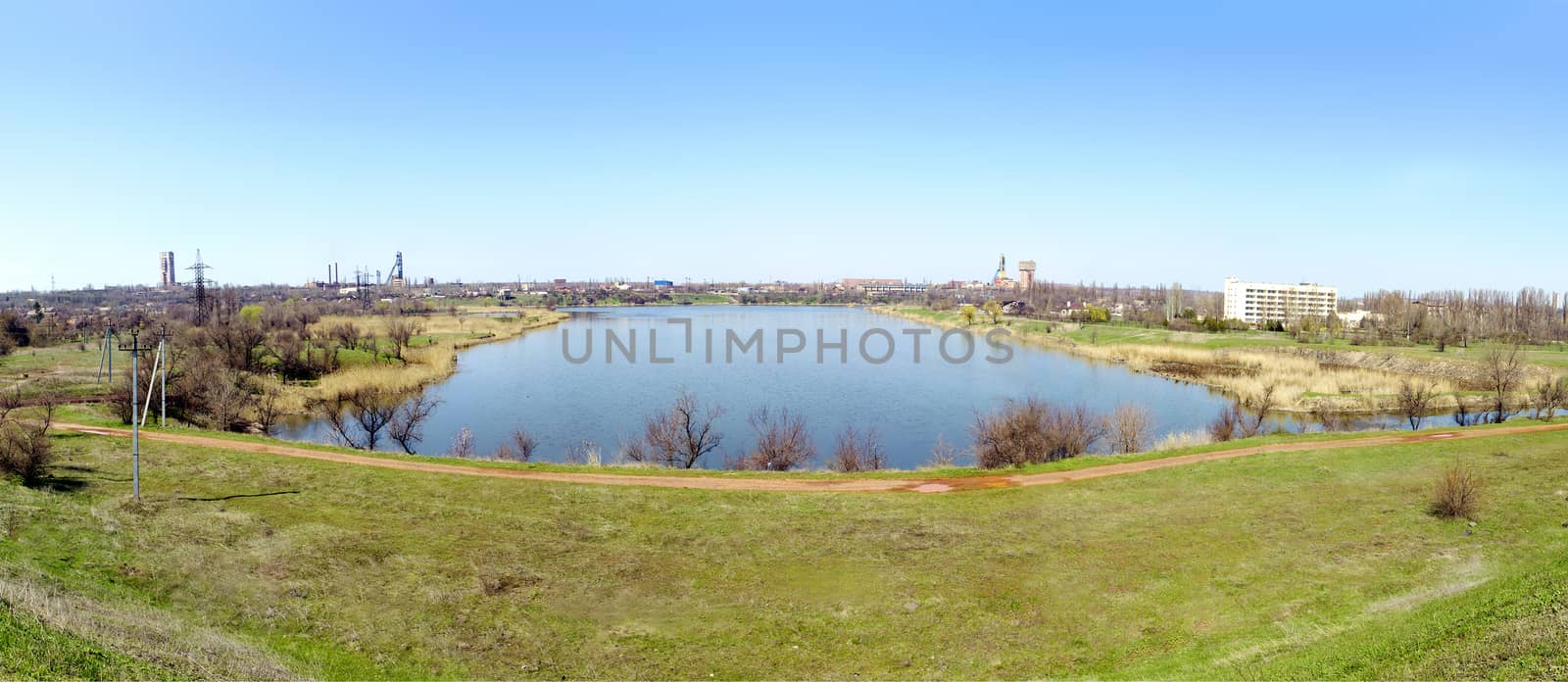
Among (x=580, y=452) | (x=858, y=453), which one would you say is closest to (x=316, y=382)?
(x=580, y=452)

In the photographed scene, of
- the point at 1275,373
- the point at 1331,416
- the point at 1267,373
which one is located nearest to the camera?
the point at 1331,416

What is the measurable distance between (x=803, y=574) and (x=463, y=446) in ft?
54.3

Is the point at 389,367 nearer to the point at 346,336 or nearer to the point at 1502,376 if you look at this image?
the point at 346,336

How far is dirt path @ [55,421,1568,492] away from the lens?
1655 cm

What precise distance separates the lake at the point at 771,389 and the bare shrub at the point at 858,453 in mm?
579

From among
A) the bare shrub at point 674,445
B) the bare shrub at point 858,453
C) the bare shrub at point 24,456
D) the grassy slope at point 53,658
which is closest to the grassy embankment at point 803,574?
the grassy slope at point 53,658

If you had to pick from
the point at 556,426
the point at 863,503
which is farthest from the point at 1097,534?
the point at 556,426

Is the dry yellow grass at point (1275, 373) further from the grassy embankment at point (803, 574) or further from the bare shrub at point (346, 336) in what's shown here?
the bare shrub at point (346, 336)

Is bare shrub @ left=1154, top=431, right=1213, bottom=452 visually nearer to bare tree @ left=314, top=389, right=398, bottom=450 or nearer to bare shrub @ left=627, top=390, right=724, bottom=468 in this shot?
bare shrub @ left=627, top=390, right=724, bottom=468

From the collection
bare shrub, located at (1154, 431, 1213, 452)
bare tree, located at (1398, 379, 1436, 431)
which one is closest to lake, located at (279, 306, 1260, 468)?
bare shrub, located at (1154, 431, 1213, 452)

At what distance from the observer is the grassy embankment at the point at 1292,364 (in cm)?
3701

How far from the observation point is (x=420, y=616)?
9711 mm

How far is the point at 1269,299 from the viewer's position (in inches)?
4299

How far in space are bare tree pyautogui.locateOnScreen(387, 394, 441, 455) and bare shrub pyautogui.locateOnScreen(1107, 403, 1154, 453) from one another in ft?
68.9
